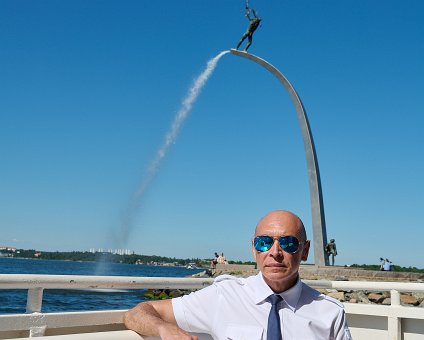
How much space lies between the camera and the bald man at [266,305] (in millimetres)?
2414

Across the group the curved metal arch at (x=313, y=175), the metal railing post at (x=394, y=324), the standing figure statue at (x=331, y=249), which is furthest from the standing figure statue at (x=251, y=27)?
the metal railing post at (x=394, y=324)

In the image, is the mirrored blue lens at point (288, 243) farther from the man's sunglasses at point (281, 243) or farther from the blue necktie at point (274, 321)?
the blue necktie at point (274, 321)

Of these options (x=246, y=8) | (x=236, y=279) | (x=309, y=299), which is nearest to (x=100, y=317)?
(x=236, y=279)

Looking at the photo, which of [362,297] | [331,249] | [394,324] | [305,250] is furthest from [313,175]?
[305,250]

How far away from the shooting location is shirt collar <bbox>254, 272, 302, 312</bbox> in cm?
245

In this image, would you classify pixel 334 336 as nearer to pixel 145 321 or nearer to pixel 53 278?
pixel 145 321

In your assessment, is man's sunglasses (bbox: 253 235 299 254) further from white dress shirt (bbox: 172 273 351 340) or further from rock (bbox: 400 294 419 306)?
rock (bbox: 400 294 419 306)

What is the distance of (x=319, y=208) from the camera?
26.0m

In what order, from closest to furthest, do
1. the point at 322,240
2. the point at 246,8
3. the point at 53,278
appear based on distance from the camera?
the point at 53,278, the point at 322,240, the point at 246,8

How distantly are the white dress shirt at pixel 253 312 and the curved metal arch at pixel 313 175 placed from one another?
76.9 feet

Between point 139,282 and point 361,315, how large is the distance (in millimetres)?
1893

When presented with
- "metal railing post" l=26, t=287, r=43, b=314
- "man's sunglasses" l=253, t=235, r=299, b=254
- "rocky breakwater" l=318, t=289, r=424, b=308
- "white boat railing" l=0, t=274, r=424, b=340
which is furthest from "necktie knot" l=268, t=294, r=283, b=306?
"rocky breakwater" l=318, t=289, r=424, b=308

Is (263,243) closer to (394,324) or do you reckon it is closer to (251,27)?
(394,324)

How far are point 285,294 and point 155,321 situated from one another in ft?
1.84
